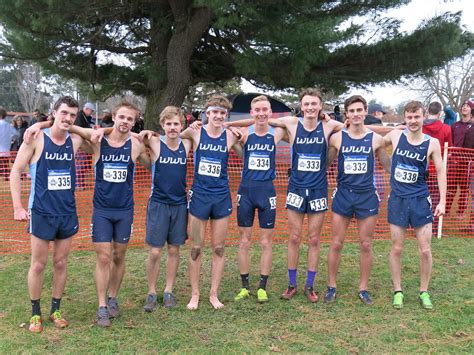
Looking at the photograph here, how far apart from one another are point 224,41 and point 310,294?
7876 millimetres

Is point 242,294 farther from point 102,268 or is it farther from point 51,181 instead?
point 51,181

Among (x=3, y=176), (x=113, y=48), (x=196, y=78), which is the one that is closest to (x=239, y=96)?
(x=196, y=78)

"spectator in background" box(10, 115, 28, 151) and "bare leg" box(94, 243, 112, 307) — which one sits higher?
"spectator in background" box(10, 115, 28, 151)

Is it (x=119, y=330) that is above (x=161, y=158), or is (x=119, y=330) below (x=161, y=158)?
below

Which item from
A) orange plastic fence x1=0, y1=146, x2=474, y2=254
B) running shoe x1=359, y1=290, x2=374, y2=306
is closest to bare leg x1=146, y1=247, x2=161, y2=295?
running shoe x1=359, y1=290, x2=374, y2=306

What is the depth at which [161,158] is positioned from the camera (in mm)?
4059

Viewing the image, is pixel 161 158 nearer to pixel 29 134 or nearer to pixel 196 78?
pixel 29 134

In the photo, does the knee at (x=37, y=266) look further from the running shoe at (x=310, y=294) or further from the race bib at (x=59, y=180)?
the running shoe at (x=310, y=294)

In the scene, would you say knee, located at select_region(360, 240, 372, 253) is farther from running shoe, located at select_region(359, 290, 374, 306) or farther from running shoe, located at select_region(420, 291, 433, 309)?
running shoe, located at select_region(420, 291, 433, 309)

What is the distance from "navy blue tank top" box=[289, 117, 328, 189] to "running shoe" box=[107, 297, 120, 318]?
2.04 m

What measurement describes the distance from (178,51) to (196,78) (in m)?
1.95

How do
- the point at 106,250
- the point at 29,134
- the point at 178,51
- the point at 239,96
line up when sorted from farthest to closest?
the point at 239,96, the point at 178,51, the point at 106,250, the point at 29,134

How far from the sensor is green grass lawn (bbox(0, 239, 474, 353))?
3.49 metres

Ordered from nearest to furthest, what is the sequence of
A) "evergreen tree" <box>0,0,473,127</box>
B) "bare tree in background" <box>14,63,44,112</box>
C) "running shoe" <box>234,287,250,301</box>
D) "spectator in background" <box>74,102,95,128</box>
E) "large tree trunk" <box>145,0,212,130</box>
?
"running shoe" <box>234,287,250,301</box>, "evergreen tree" <box>0,0,473,127</box>, "spectator in background" <box>74,102,95,128</box>, "large tree trunk" <box>145,0,212,130</box>, "bare tree in background" <box>14,63,44,112</box>
